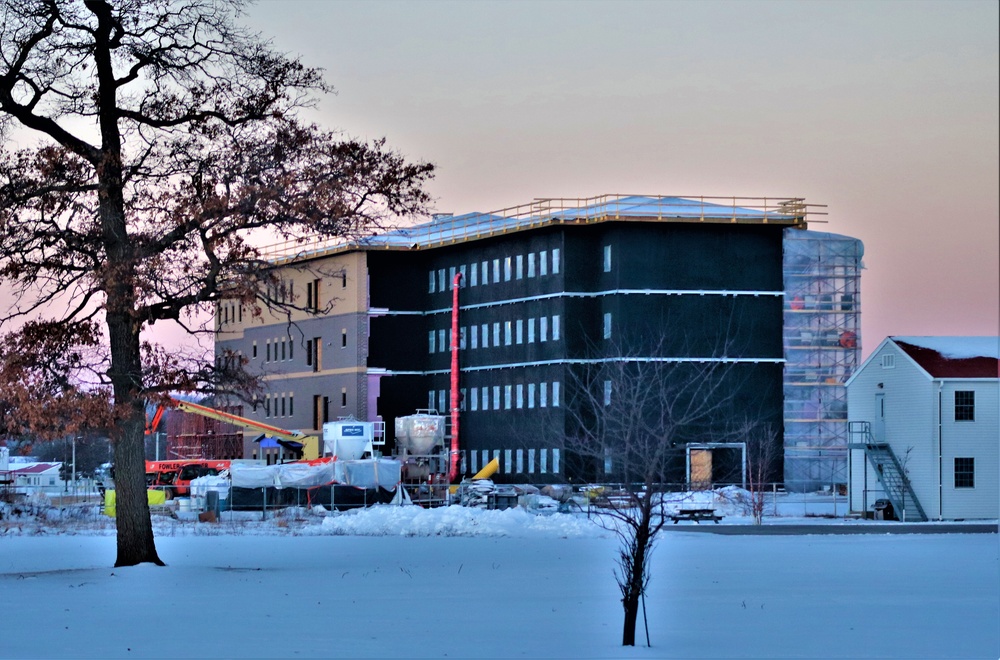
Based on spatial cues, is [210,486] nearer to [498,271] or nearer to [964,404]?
[498,271]

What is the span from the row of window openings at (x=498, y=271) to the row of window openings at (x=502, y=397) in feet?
18.9

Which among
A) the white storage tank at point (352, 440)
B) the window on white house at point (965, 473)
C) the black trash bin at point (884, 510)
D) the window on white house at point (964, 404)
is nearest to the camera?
the window on white house at point (964, 404)

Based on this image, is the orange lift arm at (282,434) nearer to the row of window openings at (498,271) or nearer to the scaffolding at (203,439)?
the row of window openings at (498,271)

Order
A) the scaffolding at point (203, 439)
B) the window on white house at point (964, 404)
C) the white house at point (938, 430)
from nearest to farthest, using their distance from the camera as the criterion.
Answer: the white house at point (938, 430), the window on white house at point (964, 404), the scaffolding at point (203, 439)

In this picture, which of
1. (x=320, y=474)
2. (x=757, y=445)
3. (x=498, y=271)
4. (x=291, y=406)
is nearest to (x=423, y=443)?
(x=498, y=271)

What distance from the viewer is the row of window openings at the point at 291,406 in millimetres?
102875

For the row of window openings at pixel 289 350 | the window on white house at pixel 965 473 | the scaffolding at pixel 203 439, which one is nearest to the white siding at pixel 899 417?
the window on white house at pixel 965 473

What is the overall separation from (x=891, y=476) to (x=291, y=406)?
50022 mm

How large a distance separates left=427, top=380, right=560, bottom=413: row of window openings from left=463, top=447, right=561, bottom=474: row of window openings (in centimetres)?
231

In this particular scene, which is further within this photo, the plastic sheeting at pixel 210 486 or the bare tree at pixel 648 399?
the bare tree at pixel 648 399

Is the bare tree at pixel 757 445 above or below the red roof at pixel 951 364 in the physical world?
below

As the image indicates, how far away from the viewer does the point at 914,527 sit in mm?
56094

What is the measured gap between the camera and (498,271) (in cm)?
9531

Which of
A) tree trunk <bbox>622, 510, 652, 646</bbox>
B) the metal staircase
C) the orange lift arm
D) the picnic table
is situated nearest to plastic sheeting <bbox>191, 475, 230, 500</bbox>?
the orange lift arm
